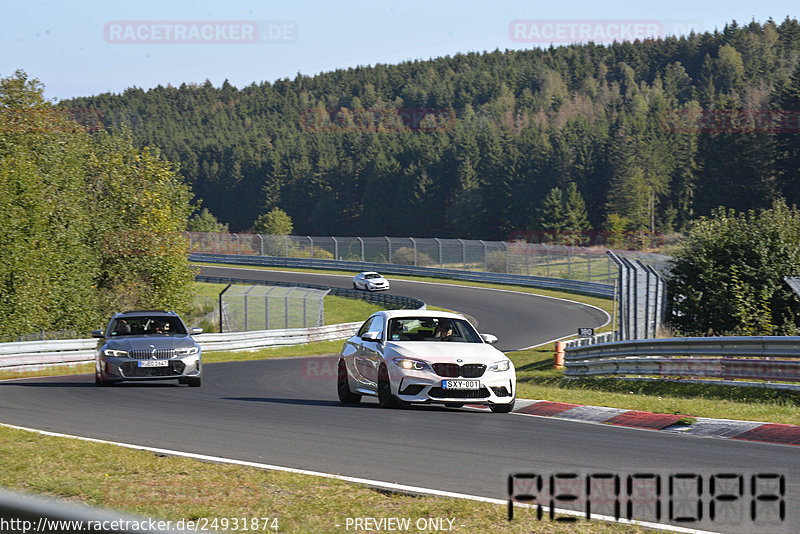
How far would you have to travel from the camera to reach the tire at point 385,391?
497 inches

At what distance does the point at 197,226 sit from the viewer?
391ft

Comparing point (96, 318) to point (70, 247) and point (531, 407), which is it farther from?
point (531, 407)

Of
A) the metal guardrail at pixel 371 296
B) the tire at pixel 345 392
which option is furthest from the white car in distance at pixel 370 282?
the tire at pixel 345 392

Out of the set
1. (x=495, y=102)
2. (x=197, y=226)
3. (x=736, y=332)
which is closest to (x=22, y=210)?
(x=736, y=332)

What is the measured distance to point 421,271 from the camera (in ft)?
213

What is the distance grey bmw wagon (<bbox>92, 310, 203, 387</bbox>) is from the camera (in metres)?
17.0

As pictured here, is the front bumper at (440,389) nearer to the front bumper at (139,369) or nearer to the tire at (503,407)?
the tire at (503,407)

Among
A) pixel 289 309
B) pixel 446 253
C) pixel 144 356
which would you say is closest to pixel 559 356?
pixel 144 356

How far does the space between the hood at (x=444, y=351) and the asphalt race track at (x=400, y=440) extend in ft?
2.48

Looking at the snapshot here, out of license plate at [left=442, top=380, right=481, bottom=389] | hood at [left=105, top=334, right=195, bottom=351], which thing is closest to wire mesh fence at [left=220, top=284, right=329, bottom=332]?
hood at [left=105, top=334, right=195, bottom=351]

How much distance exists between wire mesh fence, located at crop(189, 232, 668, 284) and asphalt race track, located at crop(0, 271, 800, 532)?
39.0m

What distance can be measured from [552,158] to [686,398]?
114463mm

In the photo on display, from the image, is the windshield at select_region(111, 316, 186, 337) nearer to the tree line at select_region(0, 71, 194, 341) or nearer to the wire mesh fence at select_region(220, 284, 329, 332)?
the wire mesh fence at select_region(220, 284, 329, 332)

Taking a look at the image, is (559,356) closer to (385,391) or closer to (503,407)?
(503,407)
